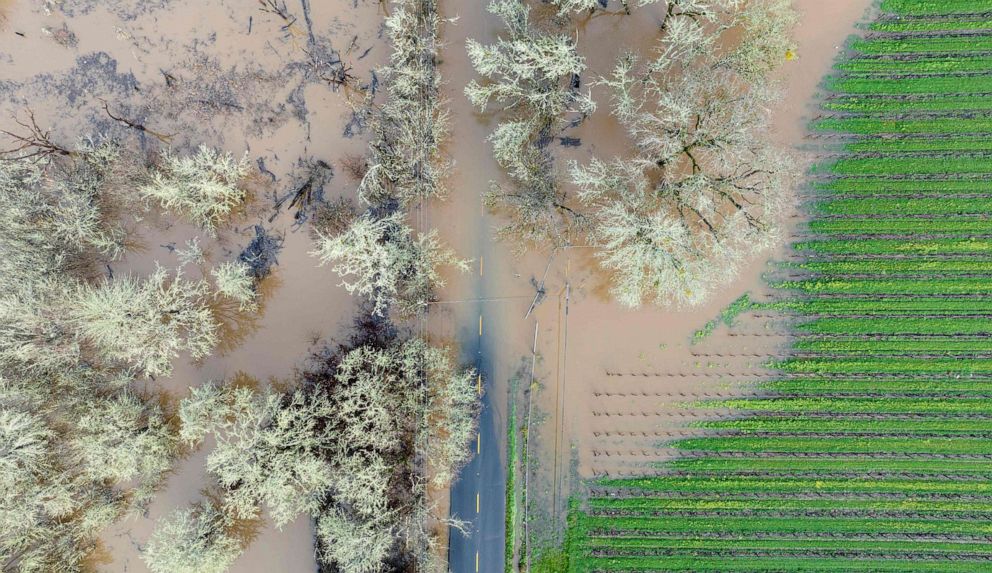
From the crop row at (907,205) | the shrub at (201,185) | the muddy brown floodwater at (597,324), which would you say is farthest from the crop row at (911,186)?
the shrub at (201,185)

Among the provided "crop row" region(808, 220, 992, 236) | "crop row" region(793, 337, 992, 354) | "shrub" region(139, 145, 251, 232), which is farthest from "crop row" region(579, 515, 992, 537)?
"shrub" region(139, 145, 251, 232)

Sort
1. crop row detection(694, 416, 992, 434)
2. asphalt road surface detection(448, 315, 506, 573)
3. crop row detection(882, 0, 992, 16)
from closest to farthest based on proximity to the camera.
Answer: crop row detection(882, 0, 992, 16), asphalt road surface detection(448, 315, 506, 573), crop row detection(694, 416, 992, 434)

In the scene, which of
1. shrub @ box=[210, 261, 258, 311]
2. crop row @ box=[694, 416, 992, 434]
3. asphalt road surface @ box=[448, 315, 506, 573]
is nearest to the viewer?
shrub @ box=[210, 261, 258, 311]

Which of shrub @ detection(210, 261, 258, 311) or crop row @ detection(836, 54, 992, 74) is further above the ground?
crop row @ detection(836, 54, 992, 74)

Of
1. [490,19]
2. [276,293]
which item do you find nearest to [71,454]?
[276,293]

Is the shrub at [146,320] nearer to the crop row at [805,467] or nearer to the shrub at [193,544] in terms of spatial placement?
the shrub at [193,544]

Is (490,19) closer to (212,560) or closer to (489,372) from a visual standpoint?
(489,372)

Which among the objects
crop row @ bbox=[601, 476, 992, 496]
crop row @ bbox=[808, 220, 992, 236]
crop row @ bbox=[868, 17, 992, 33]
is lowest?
crop row @ bbox=[601, 476, 992, 496]

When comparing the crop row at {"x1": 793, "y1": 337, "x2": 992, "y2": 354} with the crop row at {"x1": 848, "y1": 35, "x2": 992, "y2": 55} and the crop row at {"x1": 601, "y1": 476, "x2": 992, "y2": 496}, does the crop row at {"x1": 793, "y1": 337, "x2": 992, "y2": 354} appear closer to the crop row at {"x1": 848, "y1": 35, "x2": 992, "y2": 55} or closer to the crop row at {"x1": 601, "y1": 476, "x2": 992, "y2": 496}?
the crop row at {"x1": 601, "y1": 476, "x2": 992, "y2": 496}

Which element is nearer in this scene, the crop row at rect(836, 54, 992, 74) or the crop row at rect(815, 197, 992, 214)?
the crop row at rect(836, 54, 992, 74)
